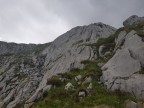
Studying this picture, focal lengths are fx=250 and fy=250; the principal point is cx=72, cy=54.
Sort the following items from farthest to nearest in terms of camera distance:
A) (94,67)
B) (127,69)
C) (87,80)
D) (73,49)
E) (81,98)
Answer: (73,49) < (94,67) < (87,80) < (127,69) < (81,98)

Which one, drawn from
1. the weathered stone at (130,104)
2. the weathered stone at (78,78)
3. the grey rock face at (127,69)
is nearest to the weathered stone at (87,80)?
the weathered stone at (78,78)

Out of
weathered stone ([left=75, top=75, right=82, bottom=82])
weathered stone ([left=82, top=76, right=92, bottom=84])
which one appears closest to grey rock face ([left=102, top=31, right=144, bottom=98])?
weathered stone ([left=82, top=76, right=92, bottom=84])

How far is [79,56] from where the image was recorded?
5991cm

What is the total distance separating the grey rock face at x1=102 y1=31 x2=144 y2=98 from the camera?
32.8 meters

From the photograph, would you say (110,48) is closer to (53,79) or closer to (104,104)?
(53,79)

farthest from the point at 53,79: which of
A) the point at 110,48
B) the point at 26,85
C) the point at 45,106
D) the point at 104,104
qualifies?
the point at 26,85

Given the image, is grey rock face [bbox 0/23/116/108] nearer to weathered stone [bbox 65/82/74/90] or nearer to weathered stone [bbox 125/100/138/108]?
weathered stone [bbox 65/82/74/90]

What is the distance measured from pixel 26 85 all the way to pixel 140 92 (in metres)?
37.6

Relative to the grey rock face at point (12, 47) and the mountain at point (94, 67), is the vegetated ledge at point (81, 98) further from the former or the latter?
the grey rock face at point (12, 47)

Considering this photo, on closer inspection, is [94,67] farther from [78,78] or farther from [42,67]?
[42,67]

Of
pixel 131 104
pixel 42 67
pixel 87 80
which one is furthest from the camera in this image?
pixel 42 67

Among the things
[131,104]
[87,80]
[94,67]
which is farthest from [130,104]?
[94,67]

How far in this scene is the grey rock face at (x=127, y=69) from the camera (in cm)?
3281

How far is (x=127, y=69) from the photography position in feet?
122
